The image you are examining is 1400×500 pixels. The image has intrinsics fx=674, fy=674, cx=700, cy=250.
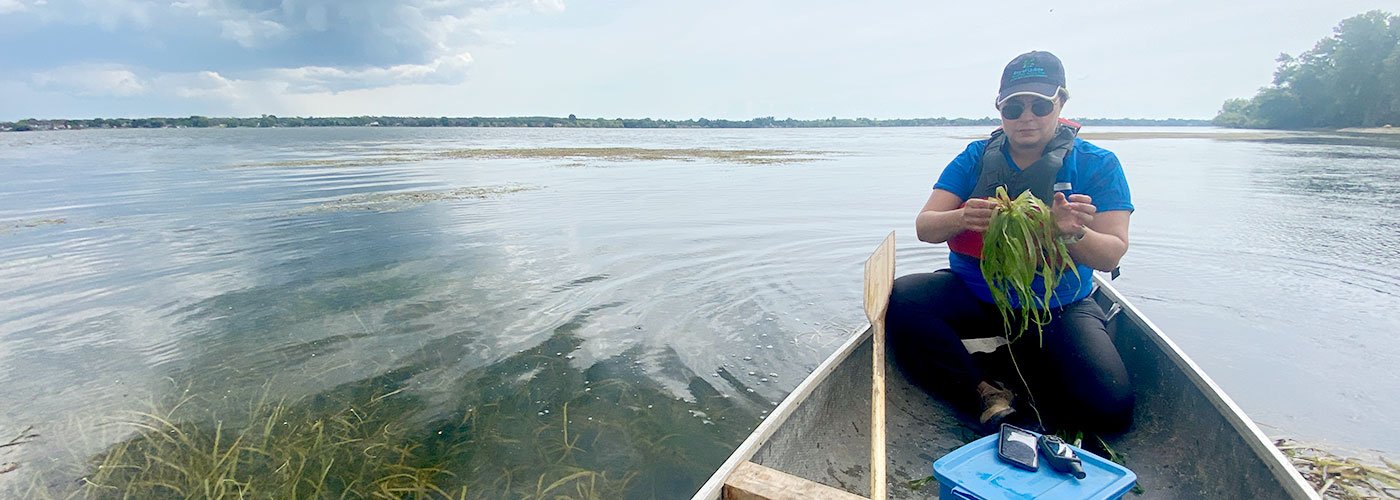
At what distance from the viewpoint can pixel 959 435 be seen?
3.46 meters

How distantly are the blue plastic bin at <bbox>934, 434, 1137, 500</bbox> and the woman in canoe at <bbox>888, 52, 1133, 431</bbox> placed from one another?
64 centimetres

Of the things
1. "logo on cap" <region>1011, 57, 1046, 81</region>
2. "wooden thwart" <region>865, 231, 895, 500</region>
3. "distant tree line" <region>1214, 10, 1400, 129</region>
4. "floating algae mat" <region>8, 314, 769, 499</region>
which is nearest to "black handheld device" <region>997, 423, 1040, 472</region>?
"wooden thwart" <region>865, 231, 895, 500</region>

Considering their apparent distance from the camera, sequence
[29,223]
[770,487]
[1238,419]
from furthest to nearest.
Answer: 1. [29,223]
2. [1238,419]
3. [770,487]

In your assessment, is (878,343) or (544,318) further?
(544,318)

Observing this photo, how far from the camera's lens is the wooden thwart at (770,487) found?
2.04 metres

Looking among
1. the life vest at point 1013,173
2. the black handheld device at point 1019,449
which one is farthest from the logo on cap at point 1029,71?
the black handheld device at point 1019,449

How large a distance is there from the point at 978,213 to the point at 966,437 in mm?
1180

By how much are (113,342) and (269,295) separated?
4.24 feet

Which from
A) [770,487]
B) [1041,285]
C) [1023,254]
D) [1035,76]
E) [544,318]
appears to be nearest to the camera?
[770,487]

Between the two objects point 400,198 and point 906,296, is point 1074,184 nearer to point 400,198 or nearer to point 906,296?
point 906,296

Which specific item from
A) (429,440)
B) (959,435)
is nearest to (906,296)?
(959,435)

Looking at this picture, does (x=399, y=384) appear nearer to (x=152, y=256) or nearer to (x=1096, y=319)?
(x=1096, y=319)

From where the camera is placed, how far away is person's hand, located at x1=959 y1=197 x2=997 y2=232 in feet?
10.0

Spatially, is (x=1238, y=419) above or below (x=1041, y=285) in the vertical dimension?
below
